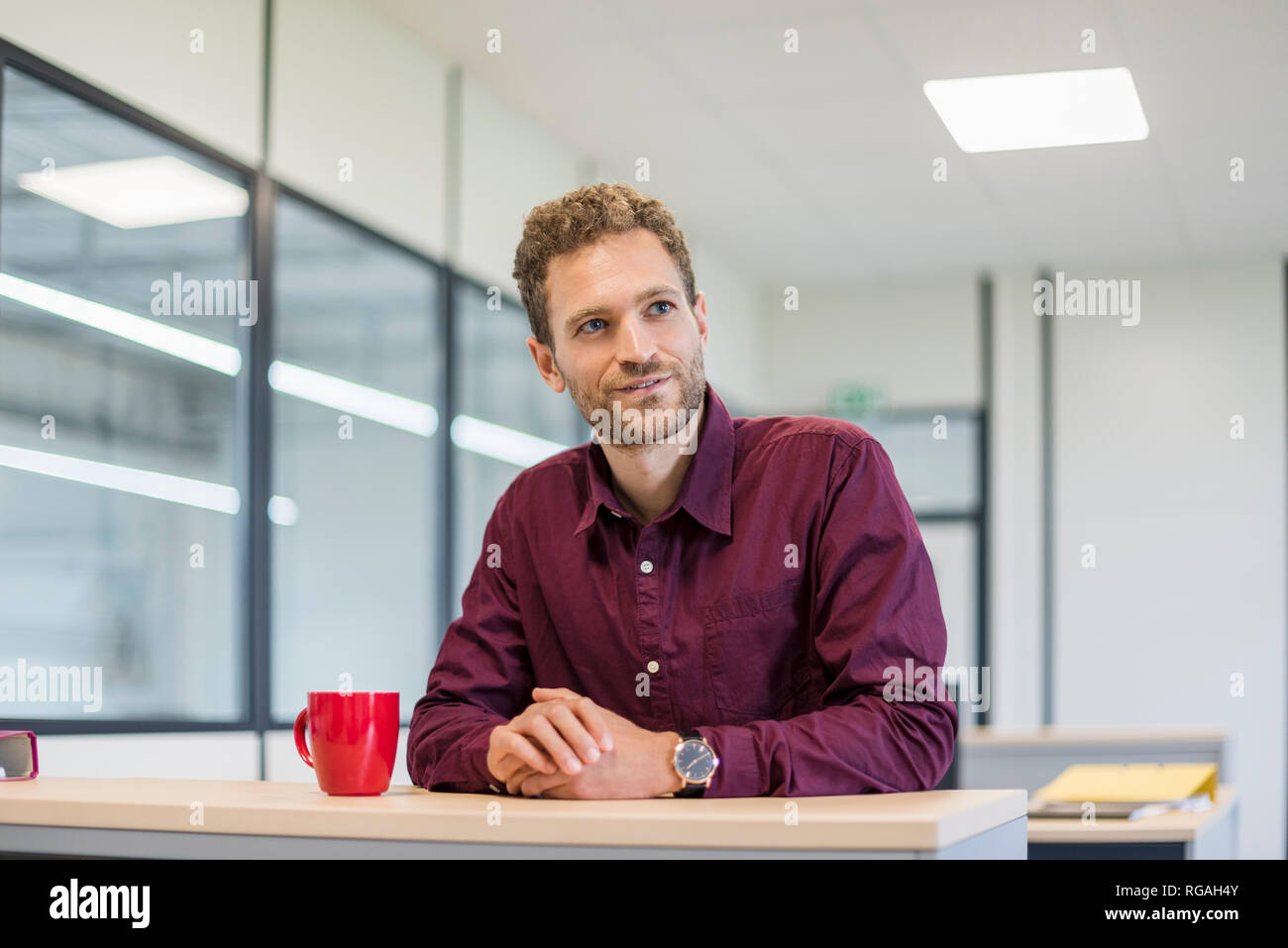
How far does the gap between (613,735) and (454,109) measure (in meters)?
3.74

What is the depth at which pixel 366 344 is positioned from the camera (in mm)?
4281

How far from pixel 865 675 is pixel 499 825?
490 millimetres

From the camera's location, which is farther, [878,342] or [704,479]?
[878,342]

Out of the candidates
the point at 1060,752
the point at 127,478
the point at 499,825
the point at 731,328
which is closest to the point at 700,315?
the point at 499,825

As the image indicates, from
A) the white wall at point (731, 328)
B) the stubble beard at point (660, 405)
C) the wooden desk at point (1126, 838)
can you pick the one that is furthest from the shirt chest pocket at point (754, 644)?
the white wall at point (731, 328)

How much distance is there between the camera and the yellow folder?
240 centimetres

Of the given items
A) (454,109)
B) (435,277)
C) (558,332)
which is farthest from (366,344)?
(558,332)

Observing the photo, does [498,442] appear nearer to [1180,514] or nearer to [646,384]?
[646,384]

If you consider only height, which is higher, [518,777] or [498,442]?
[498,442]

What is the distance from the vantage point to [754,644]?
155 cm

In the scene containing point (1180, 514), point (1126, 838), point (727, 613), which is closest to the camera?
point (727, 613)

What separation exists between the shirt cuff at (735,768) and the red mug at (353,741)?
0.30 metres

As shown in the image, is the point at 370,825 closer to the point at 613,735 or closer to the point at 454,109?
the point at 613,735

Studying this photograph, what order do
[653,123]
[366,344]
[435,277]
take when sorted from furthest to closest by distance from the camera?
[653,123], [435,277], [366,344]
